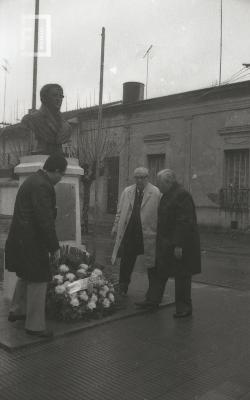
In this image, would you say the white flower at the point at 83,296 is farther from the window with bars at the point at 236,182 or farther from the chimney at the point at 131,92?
the chimney at the point at 131,92

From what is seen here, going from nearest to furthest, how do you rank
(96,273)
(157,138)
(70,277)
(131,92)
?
(70,277)
(96,273)
(157,138)
(131,92)

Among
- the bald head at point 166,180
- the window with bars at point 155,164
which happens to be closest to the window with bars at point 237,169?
the window with bars at point 155,164

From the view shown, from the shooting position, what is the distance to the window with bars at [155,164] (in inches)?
884

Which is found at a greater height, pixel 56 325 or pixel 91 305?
pixel 91 305

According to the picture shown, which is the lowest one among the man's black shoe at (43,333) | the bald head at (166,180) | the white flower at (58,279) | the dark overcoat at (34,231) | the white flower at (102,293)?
the man's black shoe at (43,333)

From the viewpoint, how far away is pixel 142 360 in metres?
3.99

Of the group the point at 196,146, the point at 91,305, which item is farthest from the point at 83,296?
the point at 196,146

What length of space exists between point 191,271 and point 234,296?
1.63 meters

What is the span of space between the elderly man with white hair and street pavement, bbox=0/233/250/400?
61 centimetres

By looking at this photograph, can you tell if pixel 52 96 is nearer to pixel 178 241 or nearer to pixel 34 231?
pixel 34 231

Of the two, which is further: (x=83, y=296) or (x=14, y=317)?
(x=83, y=296)

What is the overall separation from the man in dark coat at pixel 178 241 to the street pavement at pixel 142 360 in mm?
325

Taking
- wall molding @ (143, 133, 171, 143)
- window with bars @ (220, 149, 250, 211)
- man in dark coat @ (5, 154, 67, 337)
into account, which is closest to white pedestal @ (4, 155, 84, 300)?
man in dark coat @ (5, 154, 67, 337)

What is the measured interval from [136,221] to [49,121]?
172cm
